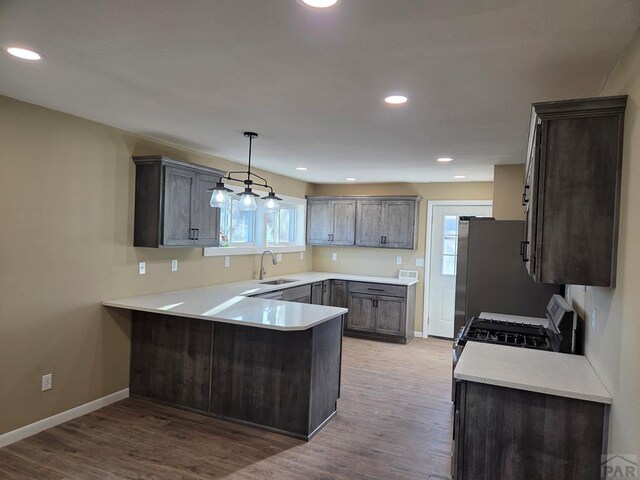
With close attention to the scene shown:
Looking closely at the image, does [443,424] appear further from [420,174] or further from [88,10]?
[88,10]

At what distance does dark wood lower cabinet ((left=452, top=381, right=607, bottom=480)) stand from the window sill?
3.34 m

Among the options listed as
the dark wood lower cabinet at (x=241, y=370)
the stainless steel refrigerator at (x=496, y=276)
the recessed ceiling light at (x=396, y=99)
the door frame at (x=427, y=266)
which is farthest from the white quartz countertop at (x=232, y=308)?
the door frame at (x=427, y=266)

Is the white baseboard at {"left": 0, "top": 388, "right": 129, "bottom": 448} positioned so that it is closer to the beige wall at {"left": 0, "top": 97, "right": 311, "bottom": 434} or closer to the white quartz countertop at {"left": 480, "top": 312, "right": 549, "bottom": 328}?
the beige wall at {"left": 0, "top": 97, "right": 311, "bottom": 434}

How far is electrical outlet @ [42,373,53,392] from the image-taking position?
3.11 meters

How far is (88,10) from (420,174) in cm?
454

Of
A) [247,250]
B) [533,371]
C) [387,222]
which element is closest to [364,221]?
[387,222]

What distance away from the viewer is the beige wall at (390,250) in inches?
→ 243

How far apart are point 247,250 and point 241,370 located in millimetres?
2187

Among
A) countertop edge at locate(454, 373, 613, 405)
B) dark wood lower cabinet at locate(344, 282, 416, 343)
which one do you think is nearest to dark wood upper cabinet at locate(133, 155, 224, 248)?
countertop edge at locate(454, 373, 613, 405)

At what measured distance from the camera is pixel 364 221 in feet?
21.4

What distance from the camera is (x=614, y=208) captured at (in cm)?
182

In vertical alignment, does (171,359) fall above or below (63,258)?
below

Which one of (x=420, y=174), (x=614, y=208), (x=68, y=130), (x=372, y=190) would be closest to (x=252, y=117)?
(x=68, y=130)

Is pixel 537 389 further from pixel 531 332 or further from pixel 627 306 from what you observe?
pixel 531 332
